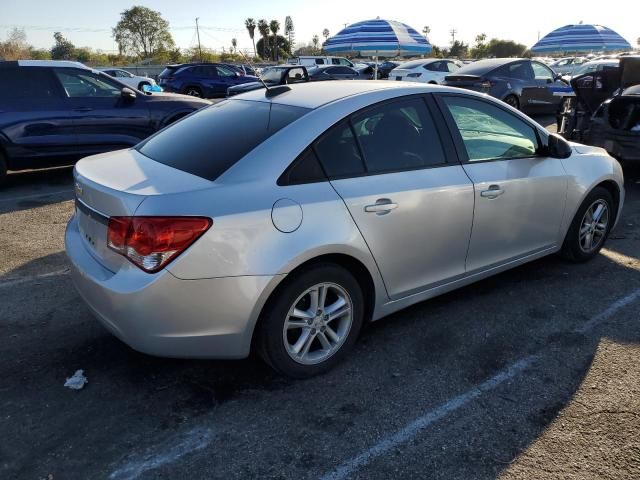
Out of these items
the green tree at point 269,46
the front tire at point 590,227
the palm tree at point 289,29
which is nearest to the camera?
the front tire at point 590,227

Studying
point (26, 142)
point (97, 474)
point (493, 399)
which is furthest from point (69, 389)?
point (26, 142)

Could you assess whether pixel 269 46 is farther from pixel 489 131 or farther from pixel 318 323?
pixel 318 323

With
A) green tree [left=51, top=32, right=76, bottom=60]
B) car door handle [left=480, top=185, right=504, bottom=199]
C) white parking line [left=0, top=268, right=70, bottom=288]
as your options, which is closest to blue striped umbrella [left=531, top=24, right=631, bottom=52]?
car door handle [left=480, top=185, right=504, bottom=199]

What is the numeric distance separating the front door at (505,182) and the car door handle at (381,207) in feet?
2.43

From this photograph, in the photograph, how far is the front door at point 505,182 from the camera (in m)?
3.59

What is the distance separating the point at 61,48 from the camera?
250 feet

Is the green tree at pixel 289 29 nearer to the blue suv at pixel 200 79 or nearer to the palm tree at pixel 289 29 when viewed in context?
the palm tree at pixel 289 29

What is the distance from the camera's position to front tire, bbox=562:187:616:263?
443cm

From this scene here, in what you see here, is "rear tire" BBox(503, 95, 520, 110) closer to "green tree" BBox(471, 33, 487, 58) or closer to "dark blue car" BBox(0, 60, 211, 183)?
"dark blue car" BBox(0, 60, 211, 183)

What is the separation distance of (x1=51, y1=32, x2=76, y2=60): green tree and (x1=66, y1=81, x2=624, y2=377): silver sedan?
73914 millimetres

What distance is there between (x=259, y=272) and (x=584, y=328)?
7.64 ft

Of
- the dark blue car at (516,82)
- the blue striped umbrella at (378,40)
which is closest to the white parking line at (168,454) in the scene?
the dark blue car at (516,82)

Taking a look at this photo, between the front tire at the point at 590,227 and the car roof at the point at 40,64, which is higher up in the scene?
the car roof at the point at 40,64

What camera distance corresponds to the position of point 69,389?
2922 millimetres
